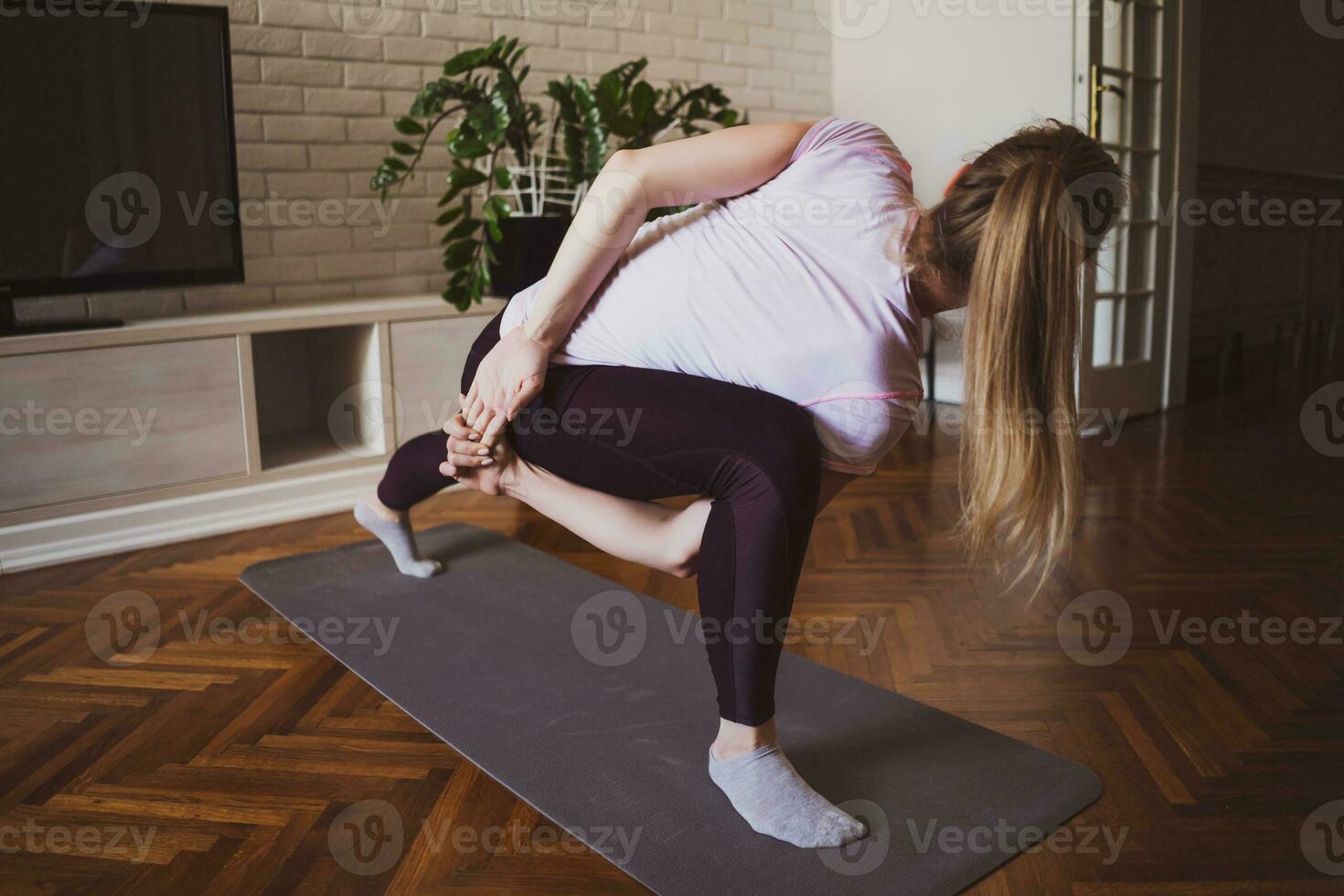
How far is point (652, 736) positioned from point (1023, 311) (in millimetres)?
769

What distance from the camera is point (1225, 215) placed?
202 inches

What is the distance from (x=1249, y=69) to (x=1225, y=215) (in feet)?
4.52

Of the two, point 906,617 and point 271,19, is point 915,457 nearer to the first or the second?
point 906,617

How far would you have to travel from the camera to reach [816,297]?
1.31 m

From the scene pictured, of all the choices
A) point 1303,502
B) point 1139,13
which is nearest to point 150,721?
point 1303,502

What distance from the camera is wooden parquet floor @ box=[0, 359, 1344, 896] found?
1.22m

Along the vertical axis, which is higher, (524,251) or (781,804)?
(524,251)

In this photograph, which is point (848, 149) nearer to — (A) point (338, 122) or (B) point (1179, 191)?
(A) point (338, 122)

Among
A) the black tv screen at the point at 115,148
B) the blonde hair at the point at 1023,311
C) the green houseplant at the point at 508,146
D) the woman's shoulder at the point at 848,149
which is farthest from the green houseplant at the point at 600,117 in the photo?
the blonde hair at the point at 1023,311

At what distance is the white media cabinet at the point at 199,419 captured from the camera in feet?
7.69

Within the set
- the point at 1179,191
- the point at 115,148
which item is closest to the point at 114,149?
the point at 115,148

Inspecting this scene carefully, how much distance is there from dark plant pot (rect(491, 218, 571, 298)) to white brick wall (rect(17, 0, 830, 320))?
45 cm

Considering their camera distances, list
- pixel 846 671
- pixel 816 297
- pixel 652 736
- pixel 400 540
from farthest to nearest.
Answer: pixel 400 540 → pixel 846 671 → pixel 652 736 → pixel 816 297

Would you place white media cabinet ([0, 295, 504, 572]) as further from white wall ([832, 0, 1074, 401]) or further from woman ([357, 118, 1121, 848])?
white wall ([832, 0, 1074, 401])
